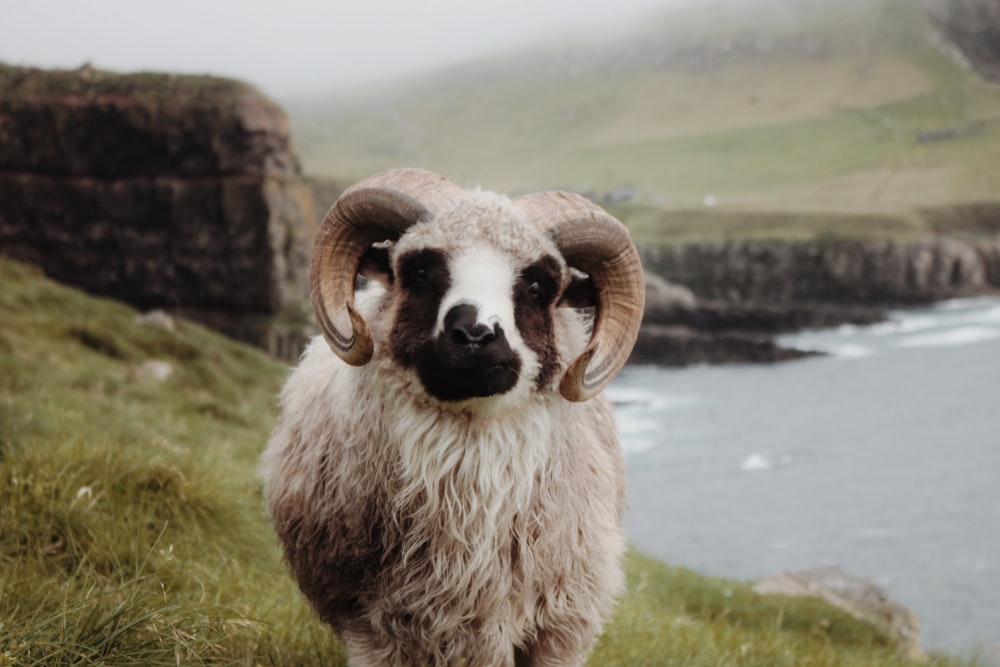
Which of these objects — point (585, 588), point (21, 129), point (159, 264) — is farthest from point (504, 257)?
point (21, 129)

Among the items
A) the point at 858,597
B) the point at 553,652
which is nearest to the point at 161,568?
the point at 553,652

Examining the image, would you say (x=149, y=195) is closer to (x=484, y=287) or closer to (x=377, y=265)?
(x=377, y=265)

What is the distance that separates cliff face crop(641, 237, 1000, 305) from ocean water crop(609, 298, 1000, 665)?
483cm

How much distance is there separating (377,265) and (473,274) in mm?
711

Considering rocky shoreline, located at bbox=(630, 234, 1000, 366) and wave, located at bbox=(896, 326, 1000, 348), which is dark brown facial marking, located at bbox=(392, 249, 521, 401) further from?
wave, located at bbox=(896, 326, 1000, 348)

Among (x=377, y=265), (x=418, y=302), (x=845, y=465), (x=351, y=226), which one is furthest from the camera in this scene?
(x=845, y=465)

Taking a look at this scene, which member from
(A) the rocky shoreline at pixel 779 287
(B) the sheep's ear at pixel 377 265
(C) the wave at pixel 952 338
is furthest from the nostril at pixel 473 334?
(C) the wave at pixel 952 338

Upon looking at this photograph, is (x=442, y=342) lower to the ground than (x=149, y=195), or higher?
higher

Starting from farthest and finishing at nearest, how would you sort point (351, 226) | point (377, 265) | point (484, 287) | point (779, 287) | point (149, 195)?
point (779, 287)
point (149, 195)
point (377, 265)
point (351, 226)
point (484, 287)

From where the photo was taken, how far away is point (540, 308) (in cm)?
420

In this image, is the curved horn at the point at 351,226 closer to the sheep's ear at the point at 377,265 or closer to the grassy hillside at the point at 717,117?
the sheep's ear at the point at 377,265

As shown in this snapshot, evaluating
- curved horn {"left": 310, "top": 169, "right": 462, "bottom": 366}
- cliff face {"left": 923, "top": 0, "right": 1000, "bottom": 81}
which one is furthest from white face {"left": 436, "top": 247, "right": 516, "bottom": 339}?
cliff face {"left": 923, "top": 0, "right": 1000, "bottom": 81}

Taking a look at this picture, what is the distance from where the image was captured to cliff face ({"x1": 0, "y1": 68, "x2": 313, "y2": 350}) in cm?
1820

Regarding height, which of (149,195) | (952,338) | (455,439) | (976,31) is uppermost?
(455,439)
